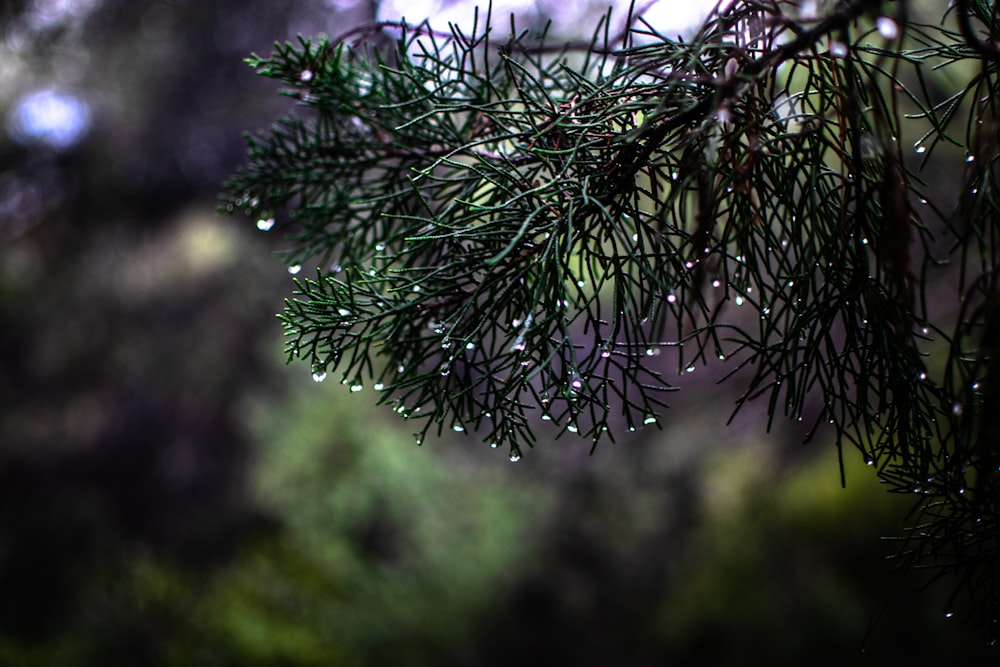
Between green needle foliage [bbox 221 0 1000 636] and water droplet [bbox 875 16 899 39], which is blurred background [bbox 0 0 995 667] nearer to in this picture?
green needle foliage [bbox 221 0 1000 636]

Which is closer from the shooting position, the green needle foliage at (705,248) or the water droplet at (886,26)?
the water droplet at (886,26)

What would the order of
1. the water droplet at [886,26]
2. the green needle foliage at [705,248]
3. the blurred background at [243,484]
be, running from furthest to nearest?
the blurred background at [243,484] < the green needle foliage at [705,248] < the water droplet at [886,26]

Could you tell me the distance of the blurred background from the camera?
139 inches

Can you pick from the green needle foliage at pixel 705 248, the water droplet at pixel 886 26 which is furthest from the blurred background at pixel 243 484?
the water droplet at pixel 886 26

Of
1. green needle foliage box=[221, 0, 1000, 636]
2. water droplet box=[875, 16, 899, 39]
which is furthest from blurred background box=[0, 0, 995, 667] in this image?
water droplet box=[875, 16, 899, 39]

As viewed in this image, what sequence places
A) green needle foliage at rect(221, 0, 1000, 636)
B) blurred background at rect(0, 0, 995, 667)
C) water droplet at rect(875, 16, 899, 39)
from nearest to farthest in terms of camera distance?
water droplet at rect(875, 16, 899, 39), green needle foliage at rect(221, 0, 1000, 636), blurred background at rect(0, 0, 995, 667)

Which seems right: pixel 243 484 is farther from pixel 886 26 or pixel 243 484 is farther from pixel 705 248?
pixel 886 26

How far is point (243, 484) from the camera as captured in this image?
4262 millimetres

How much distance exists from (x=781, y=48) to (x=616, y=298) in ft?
0.90

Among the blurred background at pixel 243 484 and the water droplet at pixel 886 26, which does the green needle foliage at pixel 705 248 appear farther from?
the blurred background at pixel 243 484

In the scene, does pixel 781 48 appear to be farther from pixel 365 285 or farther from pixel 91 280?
pixel 91 280

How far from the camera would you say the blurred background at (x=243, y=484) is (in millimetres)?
3533

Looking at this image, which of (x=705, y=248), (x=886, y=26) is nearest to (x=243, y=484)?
(x=705, y=248)

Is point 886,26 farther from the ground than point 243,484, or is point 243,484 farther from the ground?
point 886,26
